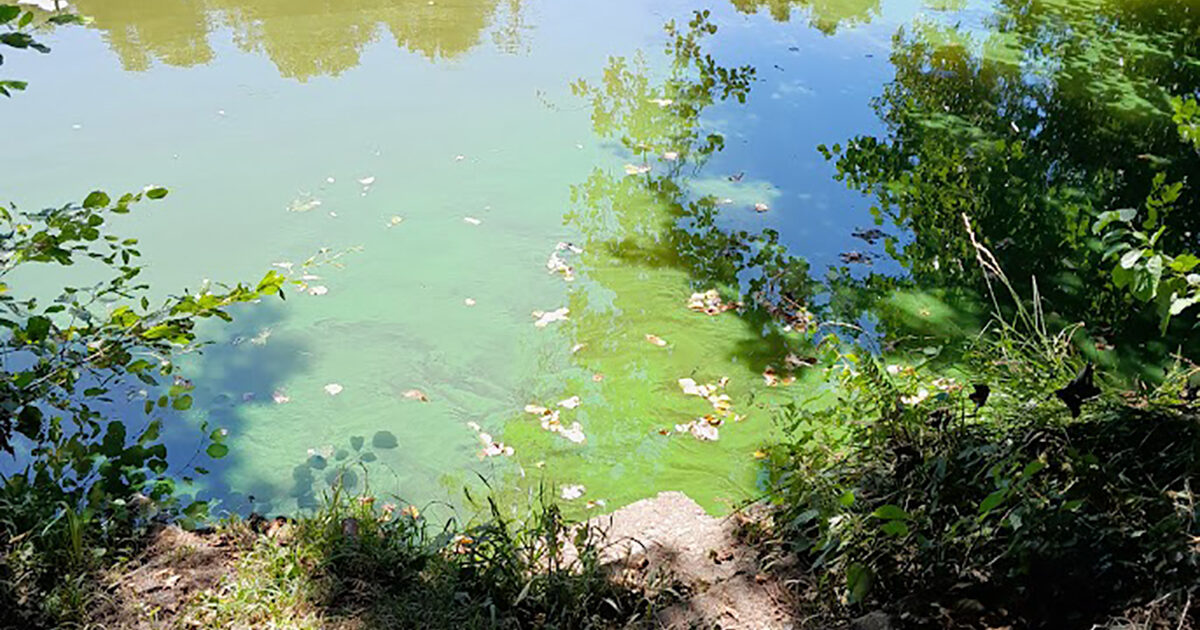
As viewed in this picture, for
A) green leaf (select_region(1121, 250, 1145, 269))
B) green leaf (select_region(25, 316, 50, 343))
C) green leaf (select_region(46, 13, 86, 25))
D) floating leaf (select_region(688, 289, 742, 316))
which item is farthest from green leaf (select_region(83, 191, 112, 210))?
floating leaf (select_region(688, 289, 742, 316))

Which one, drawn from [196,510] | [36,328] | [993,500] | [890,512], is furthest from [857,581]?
[36,328]

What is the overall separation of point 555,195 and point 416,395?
2.15 metres

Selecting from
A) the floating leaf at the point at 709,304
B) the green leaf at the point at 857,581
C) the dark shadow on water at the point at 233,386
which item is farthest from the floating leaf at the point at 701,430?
the dark shadow on water at the point at 233,386

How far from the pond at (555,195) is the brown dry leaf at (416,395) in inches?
0.9

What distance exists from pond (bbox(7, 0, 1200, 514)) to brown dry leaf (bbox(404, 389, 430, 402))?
2 centimetres

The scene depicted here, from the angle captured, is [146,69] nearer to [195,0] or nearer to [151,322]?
[195,0]

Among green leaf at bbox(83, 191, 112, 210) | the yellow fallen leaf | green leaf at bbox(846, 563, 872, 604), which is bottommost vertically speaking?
the yellow fallen leaf

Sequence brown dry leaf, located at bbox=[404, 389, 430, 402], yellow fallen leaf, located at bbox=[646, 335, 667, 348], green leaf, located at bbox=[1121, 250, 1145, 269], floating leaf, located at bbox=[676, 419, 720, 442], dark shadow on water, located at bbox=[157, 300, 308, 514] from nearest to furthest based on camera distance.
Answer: green leaf, located at bbox=[1121, 250, 1145, 269] → dark shadow on water, located at bbox=[157, 300, 308, 514] → floating leaf, located at bbox=[676, 419, 720, 442] → brown dry leaf, located at bbox=[404, 389, 430, 402] → yellow fallen leaf, located at bbox=[646, 335, 667, 348]

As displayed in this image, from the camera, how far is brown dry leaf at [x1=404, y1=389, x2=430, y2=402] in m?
3.98

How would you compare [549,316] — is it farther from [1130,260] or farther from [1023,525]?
[1130,260]

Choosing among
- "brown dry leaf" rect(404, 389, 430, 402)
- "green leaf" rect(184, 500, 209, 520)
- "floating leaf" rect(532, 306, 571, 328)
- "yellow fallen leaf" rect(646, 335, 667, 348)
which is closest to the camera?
"green leaf" rect(184, 500, 209, 520)

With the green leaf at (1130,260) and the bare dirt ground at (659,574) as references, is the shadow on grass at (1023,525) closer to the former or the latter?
the bare dirt ground at (659,574)

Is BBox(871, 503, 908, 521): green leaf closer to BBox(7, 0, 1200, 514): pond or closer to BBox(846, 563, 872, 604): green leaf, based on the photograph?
BBox(846, 563, 872, 604): green leaf

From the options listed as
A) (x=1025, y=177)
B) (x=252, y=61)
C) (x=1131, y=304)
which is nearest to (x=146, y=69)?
(x=252, y=61)
